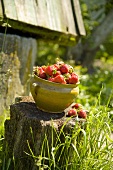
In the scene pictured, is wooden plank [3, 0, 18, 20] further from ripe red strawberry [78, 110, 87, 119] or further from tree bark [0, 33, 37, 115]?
ripe red strawberry [78, 110, 87, 119]

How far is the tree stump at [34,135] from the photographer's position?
3189 millimetres

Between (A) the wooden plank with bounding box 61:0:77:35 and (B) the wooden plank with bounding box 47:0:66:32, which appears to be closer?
(B) the wooden plank with bounding box 47:0:66:32

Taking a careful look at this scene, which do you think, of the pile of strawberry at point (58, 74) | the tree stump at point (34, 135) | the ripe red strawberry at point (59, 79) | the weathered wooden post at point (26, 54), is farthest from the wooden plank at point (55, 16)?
the tree stump at point (34, 135)

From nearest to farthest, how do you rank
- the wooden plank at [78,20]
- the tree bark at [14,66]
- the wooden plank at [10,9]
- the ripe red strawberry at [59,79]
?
the ripe red strawberry at [59,79] < the wooden plank at [10,9] < the tree bark at [14,66] < the wooden plank at [78,20]

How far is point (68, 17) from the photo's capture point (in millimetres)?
5191

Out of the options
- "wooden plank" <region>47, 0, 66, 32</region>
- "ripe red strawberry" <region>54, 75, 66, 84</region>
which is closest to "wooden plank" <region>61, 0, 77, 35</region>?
"wooden plank" <region>47, 0, 66, 32</region>

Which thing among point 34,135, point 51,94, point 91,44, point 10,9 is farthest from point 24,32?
point 91,44

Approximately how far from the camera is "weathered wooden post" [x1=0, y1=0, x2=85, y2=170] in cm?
325

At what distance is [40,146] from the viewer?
3.21m

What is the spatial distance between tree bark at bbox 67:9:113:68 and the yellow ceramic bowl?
20.5ft

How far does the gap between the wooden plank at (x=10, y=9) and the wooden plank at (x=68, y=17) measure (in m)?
1.06

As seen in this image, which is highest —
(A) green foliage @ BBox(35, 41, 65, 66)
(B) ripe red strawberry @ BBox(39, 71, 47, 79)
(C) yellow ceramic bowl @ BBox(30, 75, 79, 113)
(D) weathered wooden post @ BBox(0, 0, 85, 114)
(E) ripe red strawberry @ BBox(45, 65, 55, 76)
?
(A) green foliage @ BBox(35, 41, 65, 66)

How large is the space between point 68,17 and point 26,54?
805 millimetres

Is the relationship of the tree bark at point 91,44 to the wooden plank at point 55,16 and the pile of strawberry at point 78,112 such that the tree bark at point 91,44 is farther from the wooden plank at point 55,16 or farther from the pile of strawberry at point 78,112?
the pile of strawberry at point 78,112
